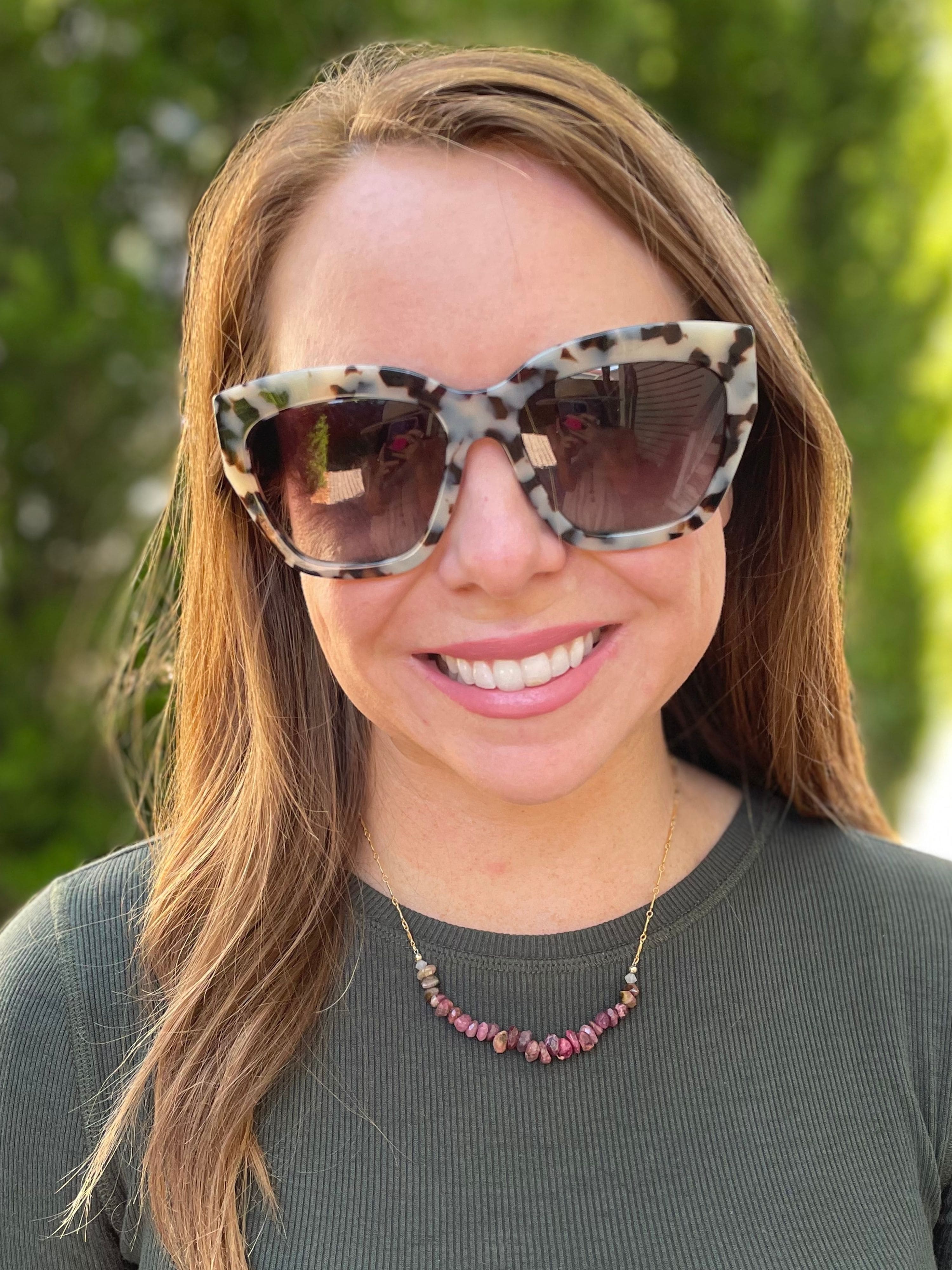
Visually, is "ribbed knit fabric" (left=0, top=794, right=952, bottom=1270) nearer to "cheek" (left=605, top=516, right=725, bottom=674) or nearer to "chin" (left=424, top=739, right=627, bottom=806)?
"chin" (left=424, top=739, right=627, bottom=806)

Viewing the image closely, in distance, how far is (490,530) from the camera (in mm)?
1330

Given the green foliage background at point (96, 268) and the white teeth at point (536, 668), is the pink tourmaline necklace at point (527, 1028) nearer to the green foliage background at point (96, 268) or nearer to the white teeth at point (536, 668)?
the white teeth at point (536, 668)

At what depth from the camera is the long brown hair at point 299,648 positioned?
142cm

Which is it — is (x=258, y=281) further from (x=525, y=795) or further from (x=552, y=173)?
(x=525, y=795)

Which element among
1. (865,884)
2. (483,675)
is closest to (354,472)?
(483,675)

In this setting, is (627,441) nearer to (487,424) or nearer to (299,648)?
(487,424)

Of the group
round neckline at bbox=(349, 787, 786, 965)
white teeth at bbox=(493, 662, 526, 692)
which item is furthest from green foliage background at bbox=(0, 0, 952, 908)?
white teeth at bbox=(493, 662, 526, 692)

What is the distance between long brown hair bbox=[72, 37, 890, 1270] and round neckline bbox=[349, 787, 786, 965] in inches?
2.6

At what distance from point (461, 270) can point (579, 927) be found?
0.84 metres

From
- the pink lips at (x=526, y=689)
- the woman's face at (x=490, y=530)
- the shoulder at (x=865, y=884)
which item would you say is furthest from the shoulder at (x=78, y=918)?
the shoulder at (x=865, y=884)

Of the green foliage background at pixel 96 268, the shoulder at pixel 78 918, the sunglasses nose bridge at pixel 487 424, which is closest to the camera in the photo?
the sunglasses nose bridge at pixel 487 424

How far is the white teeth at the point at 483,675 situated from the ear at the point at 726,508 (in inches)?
14.1

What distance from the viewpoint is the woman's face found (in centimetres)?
133

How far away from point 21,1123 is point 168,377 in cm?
220
